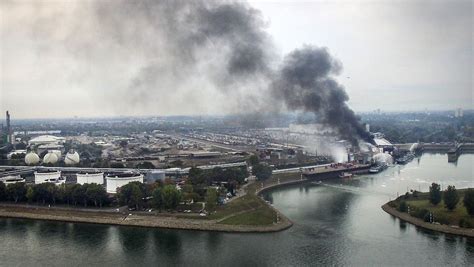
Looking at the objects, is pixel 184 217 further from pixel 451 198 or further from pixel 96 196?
pixel 451 198

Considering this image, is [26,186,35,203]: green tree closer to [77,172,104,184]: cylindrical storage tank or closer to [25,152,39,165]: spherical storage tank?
[77,172,104,184]: cylindrical storage tank

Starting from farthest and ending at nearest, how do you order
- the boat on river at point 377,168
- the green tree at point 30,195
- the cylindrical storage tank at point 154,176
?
the boat on river at point 377,168
the cylindrical storage tank at point 154,176
the green tree at point 30,195

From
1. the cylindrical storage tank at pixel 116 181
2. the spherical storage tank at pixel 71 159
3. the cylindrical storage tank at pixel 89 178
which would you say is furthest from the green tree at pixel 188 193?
the spherical storage tank at pixel 71 159

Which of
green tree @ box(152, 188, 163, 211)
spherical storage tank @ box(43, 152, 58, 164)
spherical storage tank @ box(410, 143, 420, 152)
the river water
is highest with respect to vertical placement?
spherical storage tank @ box(43, 152, 58, 164)

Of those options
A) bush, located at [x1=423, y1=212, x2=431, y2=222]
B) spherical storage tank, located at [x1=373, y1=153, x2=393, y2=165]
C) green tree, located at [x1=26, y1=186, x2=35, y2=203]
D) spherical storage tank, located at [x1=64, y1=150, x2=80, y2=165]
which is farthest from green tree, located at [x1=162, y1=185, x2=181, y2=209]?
spherical storage tank, located at [x1=373, y1=153, x2=393, y2=165]

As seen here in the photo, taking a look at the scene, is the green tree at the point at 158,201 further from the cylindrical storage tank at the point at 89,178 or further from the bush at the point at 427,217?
the bush at the point at 427,217

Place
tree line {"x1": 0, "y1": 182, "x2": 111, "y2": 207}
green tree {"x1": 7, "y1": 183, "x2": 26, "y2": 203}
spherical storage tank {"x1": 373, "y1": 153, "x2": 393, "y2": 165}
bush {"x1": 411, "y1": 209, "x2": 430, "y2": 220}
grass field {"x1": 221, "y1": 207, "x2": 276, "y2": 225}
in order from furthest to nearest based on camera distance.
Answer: spherical storage tank {"x1": 373, "y1": 153, "x2": 393, "y2": 165} → green tree {"x1": 7, "y1": 183, "x2": 26, "y2": 203} → tree line {"x1": 0, "y1": 182, "x2": 111, "y2": 207} → bush {"x1": 411, "y1": 209, "x2": 430, "y2": 220} → grass field {"x1": 221, "y1": 207, "x2": 276, "y2": 225}

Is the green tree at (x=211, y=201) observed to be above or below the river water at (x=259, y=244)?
above

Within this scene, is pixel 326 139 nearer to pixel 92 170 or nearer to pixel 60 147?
pixel 92 170

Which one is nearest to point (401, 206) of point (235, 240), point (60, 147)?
point (235, 240)
